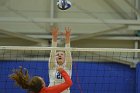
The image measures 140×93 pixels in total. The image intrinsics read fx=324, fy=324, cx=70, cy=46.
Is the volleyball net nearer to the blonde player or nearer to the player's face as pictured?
the blonde player

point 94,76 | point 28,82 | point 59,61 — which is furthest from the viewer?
point 94,76

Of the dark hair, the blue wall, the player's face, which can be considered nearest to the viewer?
the dark hair

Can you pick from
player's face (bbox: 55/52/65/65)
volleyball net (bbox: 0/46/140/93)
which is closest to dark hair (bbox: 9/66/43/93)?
player's face (bbox: 55/52/65/65)

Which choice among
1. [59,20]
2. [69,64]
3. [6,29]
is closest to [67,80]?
[69,64]

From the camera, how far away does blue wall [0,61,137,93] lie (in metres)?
6.50

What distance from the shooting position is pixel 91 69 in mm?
6590

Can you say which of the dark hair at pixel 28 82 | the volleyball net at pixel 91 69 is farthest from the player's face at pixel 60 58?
the volleyball net at pixel 91 69

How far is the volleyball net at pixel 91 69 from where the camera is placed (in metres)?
6.50

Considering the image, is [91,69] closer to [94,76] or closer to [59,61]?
[94,76]

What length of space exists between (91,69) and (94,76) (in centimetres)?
16

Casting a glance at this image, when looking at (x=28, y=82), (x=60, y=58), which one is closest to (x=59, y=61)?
(x=60, y=58)

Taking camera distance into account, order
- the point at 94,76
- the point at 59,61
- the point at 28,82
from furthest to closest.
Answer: the point at 94,76, the point at 59,61, the point at 28,82

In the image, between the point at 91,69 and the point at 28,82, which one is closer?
the point at 28,82

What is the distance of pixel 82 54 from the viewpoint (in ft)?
22.4
